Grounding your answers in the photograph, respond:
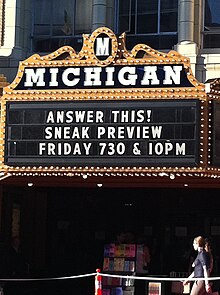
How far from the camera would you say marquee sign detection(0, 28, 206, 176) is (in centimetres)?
1683

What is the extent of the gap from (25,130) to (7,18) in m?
5.39

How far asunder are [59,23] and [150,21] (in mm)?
2428

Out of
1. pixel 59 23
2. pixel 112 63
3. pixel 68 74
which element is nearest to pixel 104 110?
pixel 112 63

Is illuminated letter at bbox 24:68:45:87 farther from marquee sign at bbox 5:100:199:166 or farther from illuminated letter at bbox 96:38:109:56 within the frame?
illuminated letter at bbox 96:38:109:56

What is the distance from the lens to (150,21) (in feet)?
72.2

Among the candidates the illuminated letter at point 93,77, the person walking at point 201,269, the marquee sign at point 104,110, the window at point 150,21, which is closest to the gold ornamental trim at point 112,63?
the marquee sign at point 104,110

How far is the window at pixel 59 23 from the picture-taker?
22.4m

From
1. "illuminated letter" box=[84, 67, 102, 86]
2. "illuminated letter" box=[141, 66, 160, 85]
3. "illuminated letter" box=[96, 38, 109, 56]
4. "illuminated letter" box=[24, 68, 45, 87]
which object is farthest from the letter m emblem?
"illuminated letter" box=[24, 68, 45, 87]

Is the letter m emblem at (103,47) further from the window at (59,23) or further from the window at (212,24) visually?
the window at (59,23)

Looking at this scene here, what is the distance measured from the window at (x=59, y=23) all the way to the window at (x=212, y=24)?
304 centimetres

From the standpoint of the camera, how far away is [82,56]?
17.5 meters

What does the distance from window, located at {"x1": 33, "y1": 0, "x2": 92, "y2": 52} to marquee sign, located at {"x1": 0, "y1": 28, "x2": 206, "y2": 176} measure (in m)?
4.94

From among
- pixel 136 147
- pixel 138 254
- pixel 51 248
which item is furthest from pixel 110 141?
pixel 51 248

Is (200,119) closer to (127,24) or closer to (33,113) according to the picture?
(33,113)
